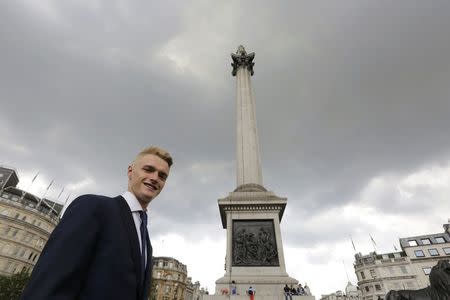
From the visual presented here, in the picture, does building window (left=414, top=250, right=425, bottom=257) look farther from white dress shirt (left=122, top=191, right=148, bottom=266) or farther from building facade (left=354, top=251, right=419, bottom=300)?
white dress shirt (left=122, top=191, right=148, bottom=266)

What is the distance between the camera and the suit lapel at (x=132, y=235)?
208cm

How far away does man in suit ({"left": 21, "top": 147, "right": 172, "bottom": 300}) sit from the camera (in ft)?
5.24

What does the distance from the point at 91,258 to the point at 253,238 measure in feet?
48.6

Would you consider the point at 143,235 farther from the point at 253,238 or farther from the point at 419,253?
the point at 419,253

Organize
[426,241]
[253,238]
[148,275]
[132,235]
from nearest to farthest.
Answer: [132,235] < [148,275] < [253,238] < [426,241]

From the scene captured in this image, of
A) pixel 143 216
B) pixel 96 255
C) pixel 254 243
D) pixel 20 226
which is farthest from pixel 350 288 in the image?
pixel 96 255

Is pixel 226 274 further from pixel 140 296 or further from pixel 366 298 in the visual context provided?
pixel 366 298

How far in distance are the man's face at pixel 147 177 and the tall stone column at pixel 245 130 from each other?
17.5 meters

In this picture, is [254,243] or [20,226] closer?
[254,243]

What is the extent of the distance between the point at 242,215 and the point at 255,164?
5677mm

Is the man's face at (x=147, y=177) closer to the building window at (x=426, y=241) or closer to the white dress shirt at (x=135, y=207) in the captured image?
the white dress shirt at (x=135, y=207)

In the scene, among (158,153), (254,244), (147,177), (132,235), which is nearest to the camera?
(132,235)

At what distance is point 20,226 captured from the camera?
46.8 meters

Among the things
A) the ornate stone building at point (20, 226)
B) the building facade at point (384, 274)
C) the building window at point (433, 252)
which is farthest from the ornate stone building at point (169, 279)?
the building window at point (433, 252)
